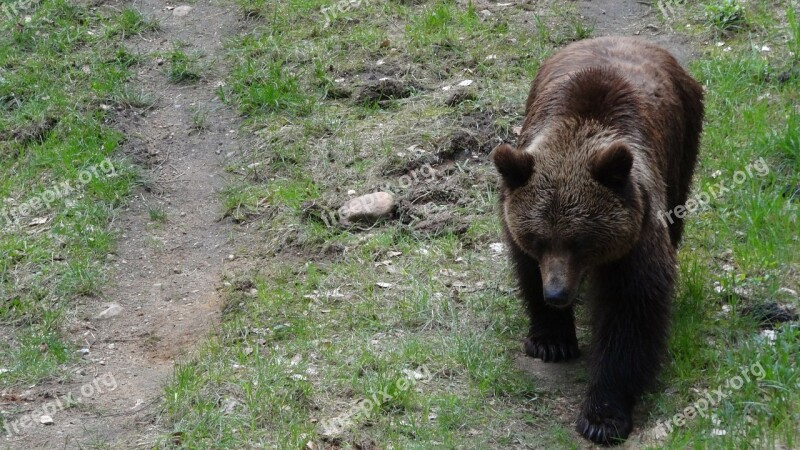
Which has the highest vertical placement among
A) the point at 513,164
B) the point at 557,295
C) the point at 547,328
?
the point at 513,164

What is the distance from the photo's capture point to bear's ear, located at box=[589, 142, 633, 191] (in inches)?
209

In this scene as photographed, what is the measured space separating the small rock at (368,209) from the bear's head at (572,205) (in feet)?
7.65

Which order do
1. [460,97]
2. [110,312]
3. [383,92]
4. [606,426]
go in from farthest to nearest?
[383,92] < [460,97] < [110,312] < [606,426]

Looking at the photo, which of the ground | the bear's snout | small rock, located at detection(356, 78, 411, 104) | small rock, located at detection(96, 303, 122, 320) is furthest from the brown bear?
small rock, located at detection(356, 78, 411, 104)

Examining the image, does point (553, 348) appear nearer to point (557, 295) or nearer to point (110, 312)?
point (557, 295)

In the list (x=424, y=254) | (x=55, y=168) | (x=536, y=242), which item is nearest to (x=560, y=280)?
(x=536, y=242)

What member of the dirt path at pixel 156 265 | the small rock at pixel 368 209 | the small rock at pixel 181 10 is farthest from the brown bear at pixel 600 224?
the small rock at pixel 181 10

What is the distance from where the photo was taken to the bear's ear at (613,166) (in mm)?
5312

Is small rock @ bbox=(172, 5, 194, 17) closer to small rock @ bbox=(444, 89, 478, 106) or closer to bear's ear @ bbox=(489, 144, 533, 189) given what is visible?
small rock @ bbox=(444, 89, 478, 106)

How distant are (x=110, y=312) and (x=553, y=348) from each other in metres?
3.26

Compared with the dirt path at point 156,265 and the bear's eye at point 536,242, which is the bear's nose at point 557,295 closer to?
the bear's eye at point 536,242

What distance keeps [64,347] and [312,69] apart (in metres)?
4.07

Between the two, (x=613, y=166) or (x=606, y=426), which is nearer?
(x=613, y=166)

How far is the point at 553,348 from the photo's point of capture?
6.34 meters
